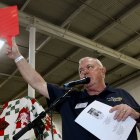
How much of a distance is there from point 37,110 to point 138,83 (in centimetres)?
509

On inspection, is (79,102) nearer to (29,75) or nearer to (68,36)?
(29,75)

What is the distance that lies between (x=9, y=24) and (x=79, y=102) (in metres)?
0.73

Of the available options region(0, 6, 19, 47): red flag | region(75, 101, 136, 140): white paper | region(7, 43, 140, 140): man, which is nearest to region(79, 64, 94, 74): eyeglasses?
region(7, 43, 140, 140): man

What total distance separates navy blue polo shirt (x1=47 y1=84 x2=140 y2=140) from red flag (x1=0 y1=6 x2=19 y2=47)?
487 mm

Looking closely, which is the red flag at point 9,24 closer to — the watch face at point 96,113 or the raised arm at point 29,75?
the raised arm at point 29,75

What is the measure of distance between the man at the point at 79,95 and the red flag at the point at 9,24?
0.57ft

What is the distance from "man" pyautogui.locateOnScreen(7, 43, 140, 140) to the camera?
5.44 ft

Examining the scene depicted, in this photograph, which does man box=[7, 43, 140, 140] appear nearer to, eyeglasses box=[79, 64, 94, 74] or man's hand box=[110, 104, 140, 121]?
eyeglasses box=[79, 64, 94, 74]

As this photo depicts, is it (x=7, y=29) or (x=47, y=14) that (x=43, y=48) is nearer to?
(x=47, y=14)

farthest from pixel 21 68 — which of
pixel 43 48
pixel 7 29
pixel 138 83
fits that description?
pixel 138 83

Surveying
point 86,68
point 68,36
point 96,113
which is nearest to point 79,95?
point 86,68

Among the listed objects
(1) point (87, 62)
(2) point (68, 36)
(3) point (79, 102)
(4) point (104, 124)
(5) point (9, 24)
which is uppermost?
(2) point (68, 36)

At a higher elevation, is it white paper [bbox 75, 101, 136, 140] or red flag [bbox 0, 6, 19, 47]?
red flag [bbox 0, 6, 19, 47]

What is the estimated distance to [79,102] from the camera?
1792 mm
